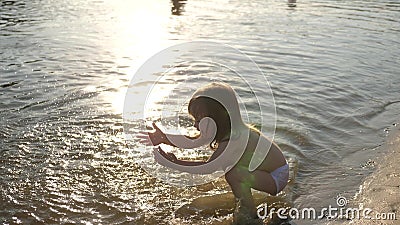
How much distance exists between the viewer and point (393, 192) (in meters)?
3.93

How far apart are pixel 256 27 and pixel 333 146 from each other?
27.0ft

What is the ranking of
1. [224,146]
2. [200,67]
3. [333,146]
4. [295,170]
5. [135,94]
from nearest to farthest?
[224,146] < [295,170] < [333,146] < [135,94] < [200,67]

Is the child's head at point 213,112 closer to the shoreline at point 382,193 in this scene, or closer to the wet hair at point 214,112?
the wet hair at point 214,112

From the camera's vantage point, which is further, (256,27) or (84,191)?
(256,27)

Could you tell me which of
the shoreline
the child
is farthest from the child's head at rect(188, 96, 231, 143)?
the shoreline

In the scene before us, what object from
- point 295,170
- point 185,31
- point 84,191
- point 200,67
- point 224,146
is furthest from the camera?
point 185,31

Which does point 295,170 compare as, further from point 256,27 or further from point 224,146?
point 256,27

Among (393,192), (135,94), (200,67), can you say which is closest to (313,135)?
(393,192)

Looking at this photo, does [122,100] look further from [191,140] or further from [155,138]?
[155,138]

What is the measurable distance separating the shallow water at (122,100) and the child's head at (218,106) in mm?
746

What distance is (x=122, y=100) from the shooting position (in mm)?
6746

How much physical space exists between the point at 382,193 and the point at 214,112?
1514 millimetres

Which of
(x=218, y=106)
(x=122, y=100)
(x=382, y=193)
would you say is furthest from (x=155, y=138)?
(x=122, y=100)

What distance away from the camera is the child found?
3.60 meters
